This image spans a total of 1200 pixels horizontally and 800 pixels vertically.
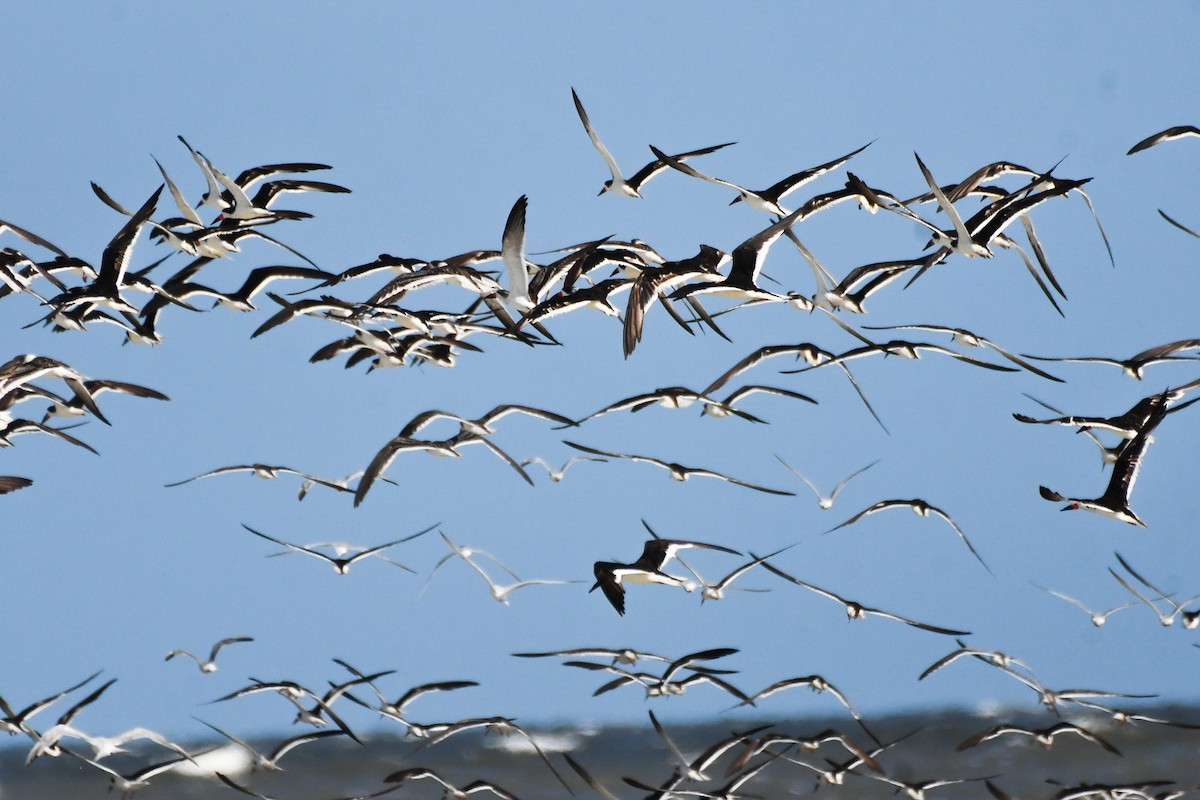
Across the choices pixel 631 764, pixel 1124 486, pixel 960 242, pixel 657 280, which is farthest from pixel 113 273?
pixel 631 764

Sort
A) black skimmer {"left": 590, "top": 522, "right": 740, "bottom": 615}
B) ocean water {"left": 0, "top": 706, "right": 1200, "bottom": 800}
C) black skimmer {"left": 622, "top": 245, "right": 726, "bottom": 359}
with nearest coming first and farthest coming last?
1. black skimmer {"left": 590, "top": 522, "right": 740, "bottom": 615}
2. black skimmer {"left": 622, "top": 245, "right": 726, "bottom": 359}
3. ocean water {"left": 0, "top": 706, "right": 1200, "bottom": 800}

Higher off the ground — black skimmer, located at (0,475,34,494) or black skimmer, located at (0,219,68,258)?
black skimmer, located at (0,219,68,258)

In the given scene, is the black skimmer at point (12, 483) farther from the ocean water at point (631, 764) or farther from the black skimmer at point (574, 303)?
the ocean water at point (631, 764)

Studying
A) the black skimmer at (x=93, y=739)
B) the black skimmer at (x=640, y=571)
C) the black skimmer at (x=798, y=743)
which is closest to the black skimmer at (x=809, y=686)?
the black skimmer at (x=798, y=743)

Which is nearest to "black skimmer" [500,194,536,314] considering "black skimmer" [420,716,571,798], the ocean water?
"black skimmer" [420,716,571,798]

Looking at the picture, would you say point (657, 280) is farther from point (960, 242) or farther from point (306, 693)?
point (306, 693)

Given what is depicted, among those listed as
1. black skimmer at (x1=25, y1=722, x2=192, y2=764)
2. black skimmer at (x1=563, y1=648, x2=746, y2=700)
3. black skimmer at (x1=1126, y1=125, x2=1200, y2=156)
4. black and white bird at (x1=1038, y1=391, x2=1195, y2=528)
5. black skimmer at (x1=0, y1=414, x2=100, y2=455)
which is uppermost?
black skimmer at (x1=1126, y1=125, x2=1200, y2=156)

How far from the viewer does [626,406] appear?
650 inches

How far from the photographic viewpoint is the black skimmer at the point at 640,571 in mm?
13133

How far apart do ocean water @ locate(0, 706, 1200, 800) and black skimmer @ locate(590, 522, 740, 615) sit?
13.5 meters

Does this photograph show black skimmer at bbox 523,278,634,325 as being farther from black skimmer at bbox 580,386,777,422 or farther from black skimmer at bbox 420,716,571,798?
black skimmer at bbox 420,716,571,798

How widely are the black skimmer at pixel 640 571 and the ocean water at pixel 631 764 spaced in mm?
13527

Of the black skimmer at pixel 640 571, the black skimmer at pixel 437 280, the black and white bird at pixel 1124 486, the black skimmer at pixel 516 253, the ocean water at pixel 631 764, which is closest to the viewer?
the black skimmer at pixel 640 571

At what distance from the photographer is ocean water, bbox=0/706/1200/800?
3142 cm
